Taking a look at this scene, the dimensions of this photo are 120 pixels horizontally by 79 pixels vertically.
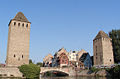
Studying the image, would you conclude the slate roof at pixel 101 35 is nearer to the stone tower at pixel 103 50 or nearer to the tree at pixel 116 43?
the stone tower at pixel 103 50

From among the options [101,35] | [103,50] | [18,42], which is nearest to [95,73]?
[103,50]

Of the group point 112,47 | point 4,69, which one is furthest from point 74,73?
point 4,69

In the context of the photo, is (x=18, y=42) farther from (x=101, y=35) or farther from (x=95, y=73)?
(x=101, y=35)

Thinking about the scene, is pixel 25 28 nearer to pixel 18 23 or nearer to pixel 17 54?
pixel 18 23

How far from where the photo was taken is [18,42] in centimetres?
3962

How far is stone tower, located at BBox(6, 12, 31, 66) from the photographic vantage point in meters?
38.5

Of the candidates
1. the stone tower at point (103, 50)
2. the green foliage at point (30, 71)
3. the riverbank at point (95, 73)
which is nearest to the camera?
the green foliage at point (30, 71)

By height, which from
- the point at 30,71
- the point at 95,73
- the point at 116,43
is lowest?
the point at 95,73

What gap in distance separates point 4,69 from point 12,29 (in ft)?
36.2

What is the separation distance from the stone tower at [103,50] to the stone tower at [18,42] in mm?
22909

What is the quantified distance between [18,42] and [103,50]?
2581cm

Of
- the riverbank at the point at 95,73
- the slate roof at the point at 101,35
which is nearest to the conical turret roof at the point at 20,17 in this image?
the riverbank at the point at 95,73

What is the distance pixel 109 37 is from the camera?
5103 centimetres

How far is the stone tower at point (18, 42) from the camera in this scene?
1516 inches
